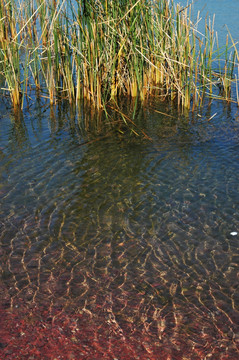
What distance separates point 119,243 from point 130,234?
0.48ft

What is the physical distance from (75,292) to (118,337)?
0.48 meters

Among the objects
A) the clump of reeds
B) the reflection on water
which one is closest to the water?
the reflection on water

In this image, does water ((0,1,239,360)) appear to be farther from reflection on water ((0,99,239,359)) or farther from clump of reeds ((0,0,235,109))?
clump of reeds ((0,0,235,109))

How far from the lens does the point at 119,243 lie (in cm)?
342

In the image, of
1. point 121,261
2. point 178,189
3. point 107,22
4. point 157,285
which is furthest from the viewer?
point 107,22

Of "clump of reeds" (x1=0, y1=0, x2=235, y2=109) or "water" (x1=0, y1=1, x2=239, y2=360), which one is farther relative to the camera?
"clump of reeds" (x1=0, y1=0, x2=235, y2=109)

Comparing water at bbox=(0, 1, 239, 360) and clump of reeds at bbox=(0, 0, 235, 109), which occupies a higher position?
clump of reeds at bbox=(0, 0, 235, 109)

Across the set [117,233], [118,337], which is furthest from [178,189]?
[118,337]

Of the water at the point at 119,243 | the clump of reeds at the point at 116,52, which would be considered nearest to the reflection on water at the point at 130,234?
the water at the point at 119,243

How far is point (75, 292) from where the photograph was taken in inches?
114

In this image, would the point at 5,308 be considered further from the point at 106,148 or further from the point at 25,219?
the point at 106,148

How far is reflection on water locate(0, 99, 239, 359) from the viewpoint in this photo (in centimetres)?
265

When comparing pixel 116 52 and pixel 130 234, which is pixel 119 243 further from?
pixel 116 52

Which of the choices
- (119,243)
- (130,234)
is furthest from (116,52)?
(119,243)
